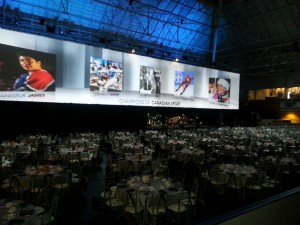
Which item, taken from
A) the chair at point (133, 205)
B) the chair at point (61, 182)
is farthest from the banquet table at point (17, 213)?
the chair at point (61, 182)

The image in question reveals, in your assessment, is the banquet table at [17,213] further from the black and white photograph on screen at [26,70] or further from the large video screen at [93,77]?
the black and white photograph on screen at [26,70]

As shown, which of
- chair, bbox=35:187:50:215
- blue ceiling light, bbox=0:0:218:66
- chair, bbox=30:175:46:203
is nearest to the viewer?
chair, bbox=35:187:50:215

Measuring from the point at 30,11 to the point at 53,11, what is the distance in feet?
5.04

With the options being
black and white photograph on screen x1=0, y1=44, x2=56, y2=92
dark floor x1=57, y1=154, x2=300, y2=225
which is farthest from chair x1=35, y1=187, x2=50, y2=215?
black and white photograph on screen x1=0, y1=44, x2=56, y2=92

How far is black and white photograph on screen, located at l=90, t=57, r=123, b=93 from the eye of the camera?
54.5ft

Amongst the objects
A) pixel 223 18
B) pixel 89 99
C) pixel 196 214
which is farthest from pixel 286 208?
pixel 223 18

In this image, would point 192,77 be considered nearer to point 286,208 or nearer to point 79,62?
point 79,62

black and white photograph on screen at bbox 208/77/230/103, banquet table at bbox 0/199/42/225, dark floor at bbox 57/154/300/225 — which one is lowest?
dark floor at bbox 57/154/300/225

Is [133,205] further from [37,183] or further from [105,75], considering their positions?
[105,75]

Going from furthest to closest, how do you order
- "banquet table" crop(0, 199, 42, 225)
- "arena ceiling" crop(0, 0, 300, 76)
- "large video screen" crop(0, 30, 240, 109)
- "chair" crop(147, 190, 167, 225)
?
"arena ceiling" crop(0, 0, 300, 76)
"large video screen" crop(0, 30, 240, 109)
"chair" crop(147, 190, 167, 225)
"banquet table" crop(0, 199, 42, 225)

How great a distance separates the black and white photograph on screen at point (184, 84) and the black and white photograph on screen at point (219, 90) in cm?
196

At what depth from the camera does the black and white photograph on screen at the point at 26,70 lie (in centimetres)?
1379

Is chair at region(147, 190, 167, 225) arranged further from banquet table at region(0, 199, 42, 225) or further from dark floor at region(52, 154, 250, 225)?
banquet table at region(0, 199, 42, 225)

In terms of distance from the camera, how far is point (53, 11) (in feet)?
63.4
